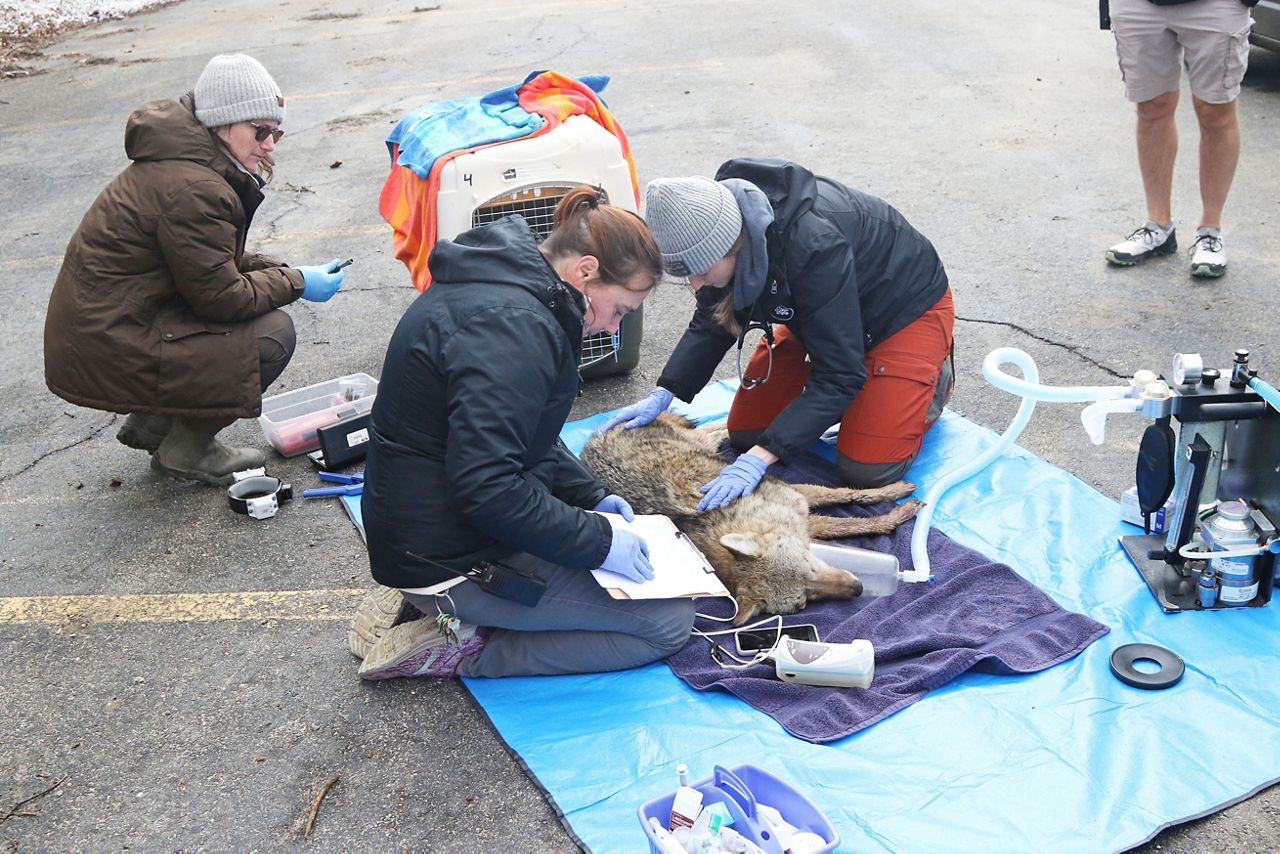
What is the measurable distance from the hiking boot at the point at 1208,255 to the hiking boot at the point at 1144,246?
0.60 ft

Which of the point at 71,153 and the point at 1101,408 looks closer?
the point at 1101,408

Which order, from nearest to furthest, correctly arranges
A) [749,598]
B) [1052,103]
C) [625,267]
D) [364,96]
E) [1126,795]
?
[1126,795]
[625,267]
[749,598]
[1052,103]
[364,96]

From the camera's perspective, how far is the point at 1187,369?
311 centimetres

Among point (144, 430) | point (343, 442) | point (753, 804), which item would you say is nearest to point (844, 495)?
point (753, 804)

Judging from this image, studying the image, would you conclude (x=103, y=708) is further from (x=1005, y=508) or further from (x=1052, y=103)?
(x=1052, y=103)

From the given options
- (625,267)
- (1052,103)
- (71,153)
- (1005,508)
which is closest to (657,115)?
(1052,103)

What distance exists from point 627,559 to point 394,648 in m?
0.78

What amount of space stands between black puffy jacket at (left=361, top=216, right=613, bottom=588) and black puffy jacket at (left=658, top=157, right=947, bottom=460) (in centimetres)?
98

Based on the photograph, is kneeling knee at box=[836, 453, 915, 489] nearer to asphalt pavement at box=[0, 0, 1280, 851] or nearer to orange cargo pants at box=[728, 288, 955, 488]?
orange cargo pants at box=[728, 288, 955, 488]

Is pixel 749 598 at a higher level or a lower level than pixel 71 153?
lower

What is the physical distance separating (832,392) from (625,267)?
1.18m

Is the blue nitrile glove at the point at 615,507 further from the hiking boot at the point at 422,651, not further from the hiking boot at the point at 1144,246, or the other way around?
the hiking boot at the point at 1144,246

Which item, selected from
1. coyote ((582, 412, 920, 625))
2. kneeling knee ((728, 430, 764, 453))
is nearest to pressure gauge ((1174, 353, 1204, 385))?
coyote ((582, 412, 920, 625))

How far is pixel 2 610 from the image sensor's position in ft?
12.5
